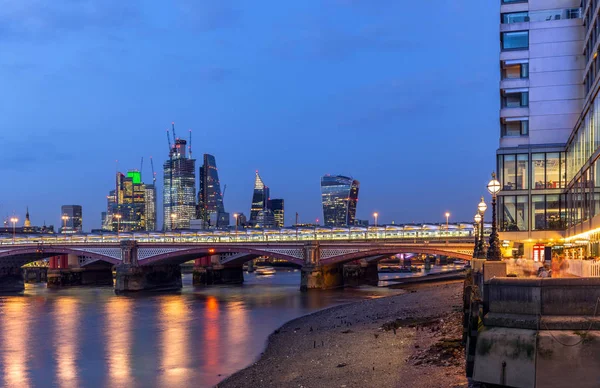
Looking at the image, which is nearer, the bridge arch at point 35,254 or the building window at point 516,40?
the building window at point 516,40

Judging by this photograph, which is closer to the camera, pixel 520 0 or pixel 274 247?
pixel 520 0

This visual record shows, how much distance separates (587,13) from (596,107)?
71.1 ft

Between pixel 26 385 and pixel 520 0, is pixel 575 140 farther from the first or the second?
pixel 26 385

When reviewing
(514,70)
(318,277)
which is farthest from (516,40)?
(318,277)

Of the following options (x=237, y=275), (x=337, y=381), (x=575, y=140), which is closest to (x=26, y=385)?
(x=337, y=381)

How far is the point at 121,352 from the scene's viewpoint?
130ft

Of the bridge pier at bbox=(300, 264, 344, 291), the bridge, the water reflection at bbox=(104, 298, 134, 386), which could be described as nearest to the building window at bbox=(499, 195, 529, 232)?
the bridge

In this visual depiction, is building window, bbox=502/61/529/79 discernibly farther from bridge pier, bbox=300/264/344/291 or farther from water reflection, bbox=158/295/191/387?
water reflection, bbox=158/295/191/387

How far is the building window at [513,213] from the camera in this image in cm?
6131

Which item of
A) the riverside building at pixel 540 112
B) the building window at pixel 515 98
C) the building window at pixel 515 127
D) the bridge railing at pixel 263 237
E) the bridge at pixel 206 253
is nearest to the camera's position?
the riverside building at pixel 540 112

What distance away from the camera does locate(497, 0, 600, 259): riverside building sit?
195 feet

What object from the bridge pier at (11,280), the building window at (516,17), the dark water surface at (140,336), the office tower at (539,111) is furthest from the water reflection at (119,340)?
the building window at (516,17)

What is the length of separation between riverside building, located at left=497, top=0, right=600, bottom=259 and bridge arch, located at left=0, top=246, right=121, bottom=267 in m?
60.0

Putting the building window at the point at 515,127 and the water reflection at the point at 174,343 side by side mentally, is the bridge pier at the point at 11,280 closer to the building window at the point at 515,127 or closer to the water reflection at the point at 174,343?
the water reflection at the point at 174,343
